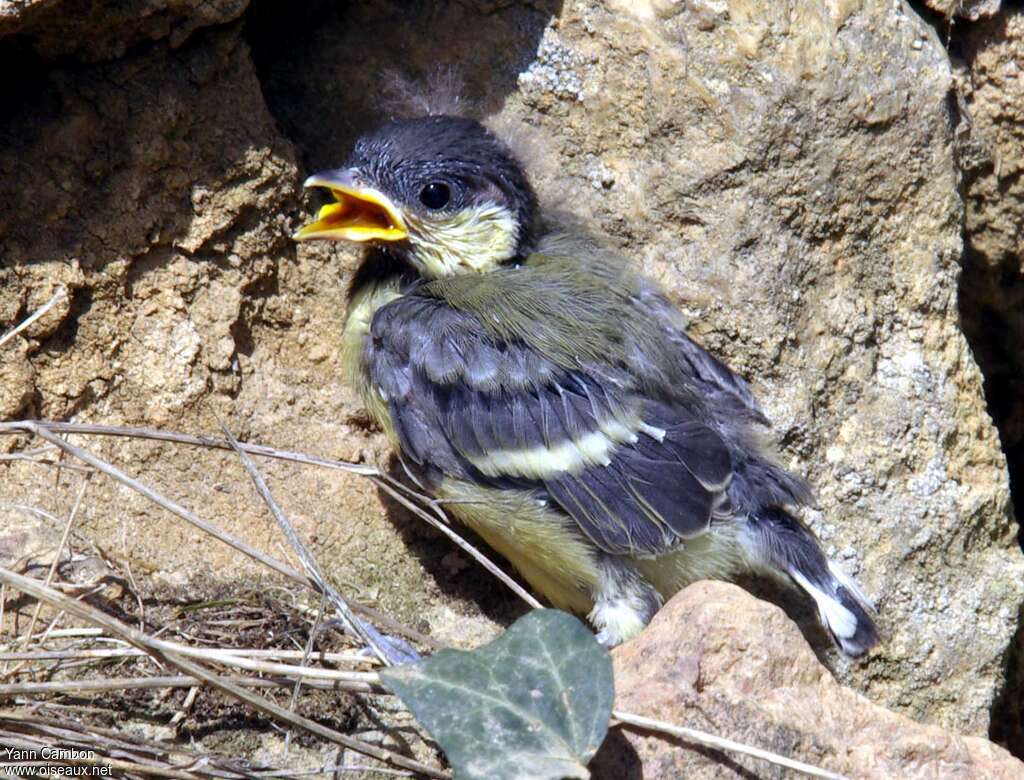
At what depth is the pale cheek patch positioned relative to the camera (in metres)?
2.53

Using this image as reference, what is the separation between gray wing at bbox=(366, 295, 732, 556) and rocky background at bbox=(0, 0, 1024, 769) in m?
0.39

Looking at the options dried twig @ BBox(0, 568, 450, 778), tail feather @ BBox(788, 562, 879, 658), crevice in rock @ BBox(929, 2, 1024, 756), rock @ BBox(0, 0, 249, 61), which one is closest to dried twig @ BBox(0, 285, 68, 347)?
rock @ BBox(0, 0, 249, 61)

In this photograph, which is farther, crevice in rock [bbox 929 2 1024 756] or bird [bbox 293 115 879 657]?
crevice in rock [bbox 929 2 1024 756]

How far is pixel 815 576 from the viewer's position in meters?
2.40

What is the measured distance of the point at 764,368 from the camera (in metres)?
2.65

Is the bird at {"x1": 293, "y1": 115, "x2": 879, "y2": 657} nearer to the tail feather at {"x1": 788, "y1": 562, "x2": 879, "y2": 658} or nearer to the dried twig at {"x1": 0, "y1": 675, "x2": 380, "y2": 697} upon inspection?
the tail feather at {"x1": 788, "y1": 562, "x2": 879, "y2": 658}

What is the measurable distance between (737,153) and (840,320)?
0.42 meters

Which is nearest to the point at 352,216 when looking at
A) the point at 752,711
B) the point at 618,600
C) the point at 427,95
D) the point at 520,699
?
the point at 427,95

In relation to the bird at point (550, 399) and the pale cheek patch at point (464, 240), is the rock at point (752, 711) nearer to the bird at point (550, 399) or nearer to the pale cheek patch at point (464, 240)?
the bird at point (550, 399)

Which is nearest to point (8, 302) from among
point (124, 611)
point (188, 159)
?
point (188, 159)

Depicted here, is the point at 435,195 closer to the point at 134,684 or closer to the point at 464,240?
the point at 464,240

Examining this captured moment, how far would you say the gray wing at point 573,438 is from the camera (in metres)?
2.29

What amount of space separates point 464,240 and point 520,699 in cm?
106

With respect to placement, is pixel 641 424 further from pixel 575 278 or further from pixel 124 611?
pixel 124 611
